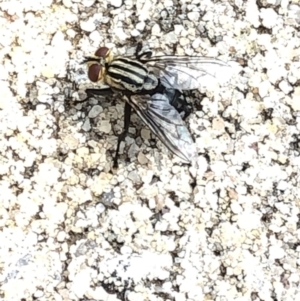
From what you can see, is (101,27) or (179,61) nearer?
(179,61)

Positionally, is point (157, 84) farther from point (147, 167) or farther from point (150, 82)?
point (147, 167)

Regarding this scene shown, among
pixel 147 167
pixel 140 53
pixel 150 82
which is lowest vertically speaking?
pixel 147 167

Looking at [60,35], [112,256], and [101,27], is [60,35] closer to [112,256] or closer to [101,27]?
[101,27]

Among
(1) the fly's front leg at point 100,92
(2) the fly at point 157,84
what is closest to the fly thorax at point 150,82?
(2) the fly at point 157,84

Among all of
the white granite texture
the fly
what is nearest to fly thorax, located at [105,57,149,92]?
the fly

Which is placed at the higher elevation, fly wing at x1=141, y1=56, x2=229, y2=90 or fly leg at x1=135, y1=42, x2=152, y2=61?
fly leg at x1=135, y1=42, x2=152, y2=61

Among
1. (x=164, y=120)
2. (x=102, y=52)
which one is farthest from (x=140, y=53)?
(x=164, y=120)

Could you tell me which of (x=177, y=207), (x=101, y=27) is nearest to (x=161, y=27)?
(x=101, y=27)

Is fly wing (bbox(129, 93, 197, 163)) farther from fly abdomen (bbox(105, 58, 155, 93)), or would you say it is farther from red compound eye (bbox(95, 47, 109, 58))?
red compound eye (bbox(95, 47, 109, 58))
